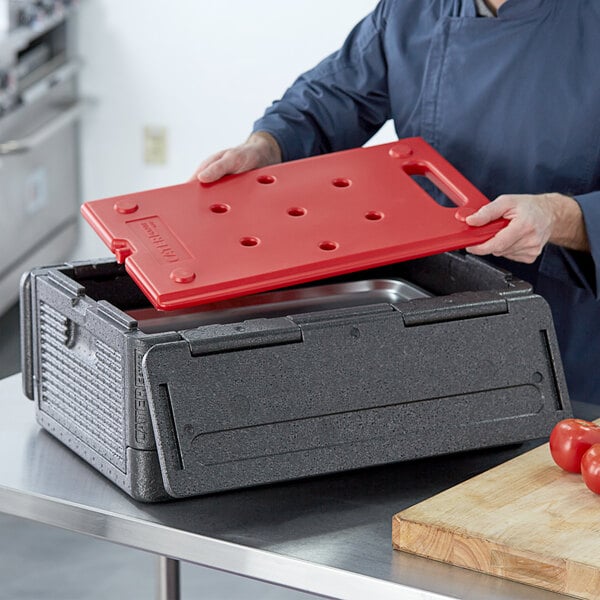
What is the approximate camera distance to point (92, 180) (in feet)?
13.1

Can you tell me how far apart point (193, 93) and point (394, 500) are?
8.97 ft

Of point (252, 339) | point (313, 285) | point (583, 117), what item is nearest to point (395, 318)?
point (252, 339)

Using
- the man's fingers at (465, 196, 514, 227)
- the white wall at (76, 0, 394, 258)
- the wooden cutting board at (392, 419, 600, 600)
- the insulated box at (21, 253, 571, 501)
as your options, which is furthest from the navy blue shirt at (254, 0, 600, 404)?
the white wall at (76, 0, 394, 258)

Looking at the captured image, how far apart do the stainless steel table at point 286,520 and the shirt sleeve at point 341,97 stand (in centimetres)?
55

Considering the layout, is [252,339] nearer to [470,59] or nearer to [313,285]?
[313,285]

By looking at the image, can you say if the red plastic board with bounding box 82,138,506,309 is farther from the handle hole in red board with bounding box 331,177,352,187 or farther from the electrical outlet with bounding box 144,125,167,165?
the electrical outlet with bounding box 144,125,167,165

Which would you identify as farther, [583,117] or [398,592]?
[583,117]

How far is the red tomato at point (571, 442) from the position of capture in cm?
115

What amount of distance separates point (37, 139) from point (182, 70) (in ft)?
1.68

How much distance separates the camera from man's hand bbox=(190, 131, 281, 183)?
Answer: 54.2 inches

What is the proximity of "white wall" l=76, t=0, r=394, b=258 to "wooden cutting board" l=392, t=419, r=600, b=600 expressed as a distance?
2425 mm

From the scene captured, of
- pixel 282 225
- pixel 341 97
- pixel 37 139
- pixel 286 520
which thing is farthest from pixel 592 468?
pixel 37 139

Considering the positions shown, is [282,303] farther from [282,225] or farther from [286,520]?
[286,520]

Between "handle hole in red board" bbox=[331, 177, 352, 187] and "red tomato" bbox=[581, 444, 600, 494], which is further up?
"handle hole in red board" bbox=[331, 177, 352, 187]
